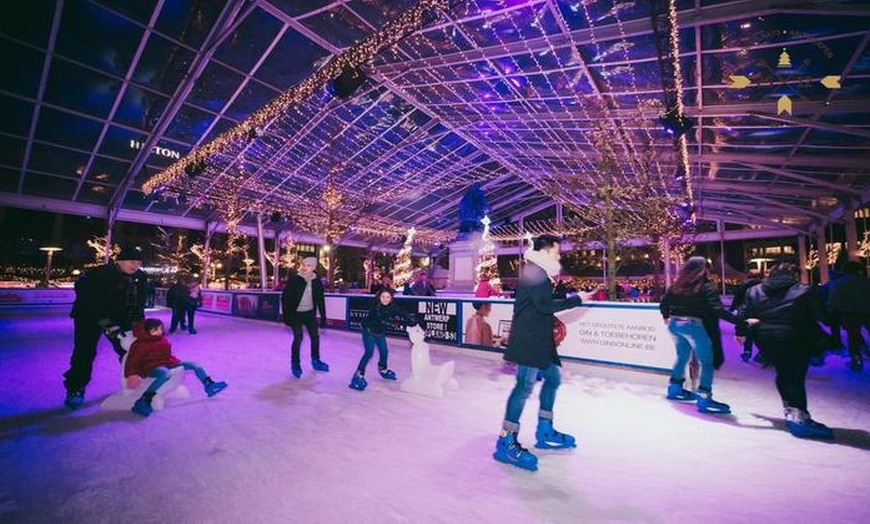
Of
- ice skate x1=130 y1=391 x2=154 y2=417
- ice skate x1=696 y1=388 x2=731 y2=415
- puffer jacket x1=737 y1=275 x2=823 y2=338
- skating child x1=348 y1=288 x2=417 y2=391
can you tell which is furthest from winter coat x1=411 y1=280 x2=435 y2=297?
puffer jacket x1=737 y1=275 x2=823 y2=338

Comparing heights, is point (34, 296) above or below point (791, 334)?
below

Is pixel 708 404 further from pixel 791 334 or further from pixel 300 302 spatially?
pixel 300 302

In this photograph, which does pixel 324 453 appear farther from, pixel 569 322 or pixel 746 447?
pixel 569 322

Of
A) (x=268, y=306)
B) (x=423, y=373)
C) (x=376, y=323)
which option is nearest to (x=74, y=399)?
(x=376, y=323)

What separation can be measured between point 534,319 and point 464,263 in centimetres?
1117

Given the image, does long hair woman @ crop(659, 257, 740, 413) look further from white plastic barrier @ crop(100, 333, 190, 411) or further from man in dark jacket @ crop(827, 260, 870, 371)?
white plastic barrier @ crop(100, 333, 190, 411)

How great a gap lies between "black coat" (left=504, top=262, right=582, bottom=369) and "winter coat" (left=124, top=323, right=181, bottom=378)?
10.4 feet

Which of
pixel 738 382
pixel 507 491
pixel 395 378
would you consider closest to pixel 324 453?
pixel 507 491

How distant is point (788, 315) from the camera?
2959 mm

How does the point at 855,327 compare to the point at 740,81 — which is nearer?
the point at 855,327

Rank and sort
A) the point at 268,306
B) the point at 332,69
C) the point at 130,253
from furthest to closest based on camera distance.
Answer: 1. the point at 268,306
2. the point at 332,69
3. the point at 130,253

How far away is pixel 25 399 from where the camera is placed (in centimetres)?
Result: 379

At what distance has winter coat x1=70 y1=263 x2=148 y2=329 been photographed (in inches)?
139

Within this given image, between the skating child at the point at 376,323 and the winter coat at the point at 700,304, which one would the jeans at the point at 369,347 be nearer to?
the skating child at the point at 376,323
